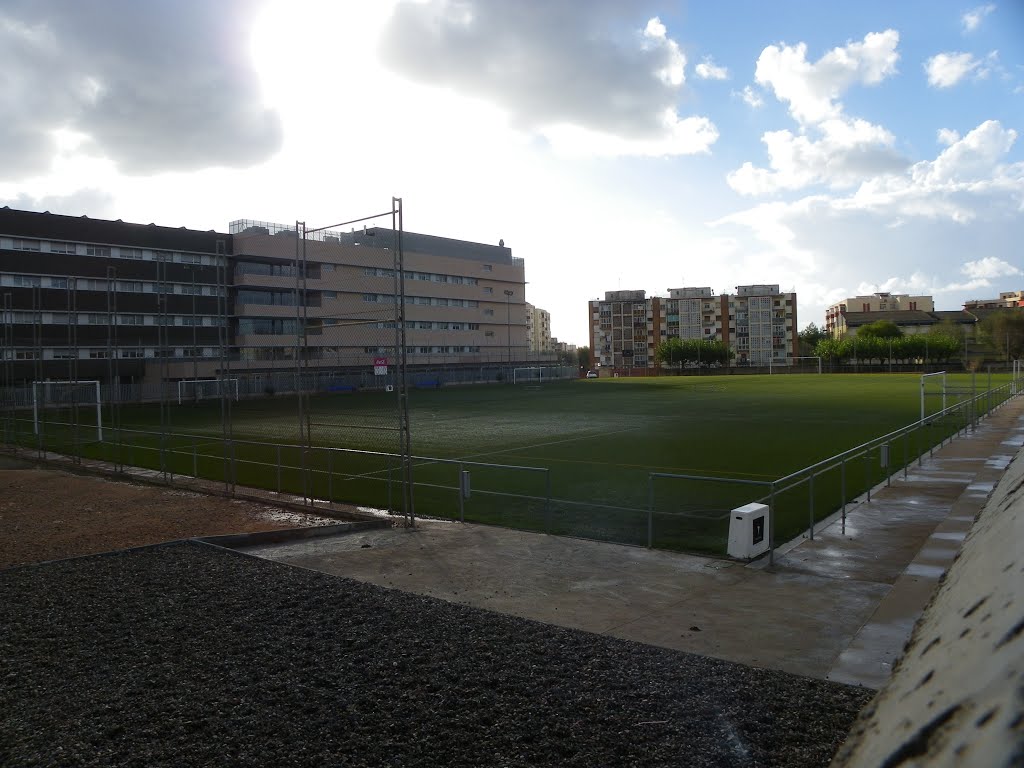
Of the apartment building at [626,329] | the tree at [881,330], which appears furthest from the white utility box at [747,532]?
the apartment building at [626,329]

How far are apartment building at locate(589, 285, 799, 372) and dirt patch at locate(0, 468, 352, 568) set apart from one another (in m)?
123

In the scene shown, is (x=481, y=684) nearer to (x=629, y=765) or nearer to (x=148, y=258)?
(x=629, y=765)

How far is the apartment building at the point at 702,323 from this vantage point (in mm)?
142125

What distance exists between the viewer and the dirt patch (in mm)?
11406

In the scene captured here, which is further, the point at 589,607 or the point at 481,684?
the point at 589,607

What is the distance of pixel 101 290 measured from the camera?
2133 inches

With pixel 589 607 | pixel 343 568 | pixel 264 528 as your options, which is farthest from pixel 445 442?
pixel 589 607

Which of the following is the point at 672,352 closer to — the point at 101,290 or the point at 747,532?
the point at 101,290

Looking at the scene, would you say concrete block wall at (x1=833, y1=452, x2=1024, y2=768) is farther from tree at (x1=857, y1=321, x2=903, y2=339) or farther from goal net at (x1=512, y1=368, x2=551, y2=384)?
tree at (x1=857, y1=321, x2=903, y2=339)

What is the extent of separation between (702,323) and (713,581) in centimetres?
14099

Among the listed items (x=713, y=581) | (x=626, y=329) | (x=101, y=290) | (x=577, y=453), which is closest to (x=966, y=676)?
(x=713, y=581)

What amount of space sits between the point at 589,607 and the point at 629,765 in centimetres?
355

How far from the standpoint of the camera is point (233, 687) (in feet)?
19.2

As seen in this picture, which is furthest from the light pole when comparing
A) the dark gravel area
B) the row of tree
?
the dark gravel area
